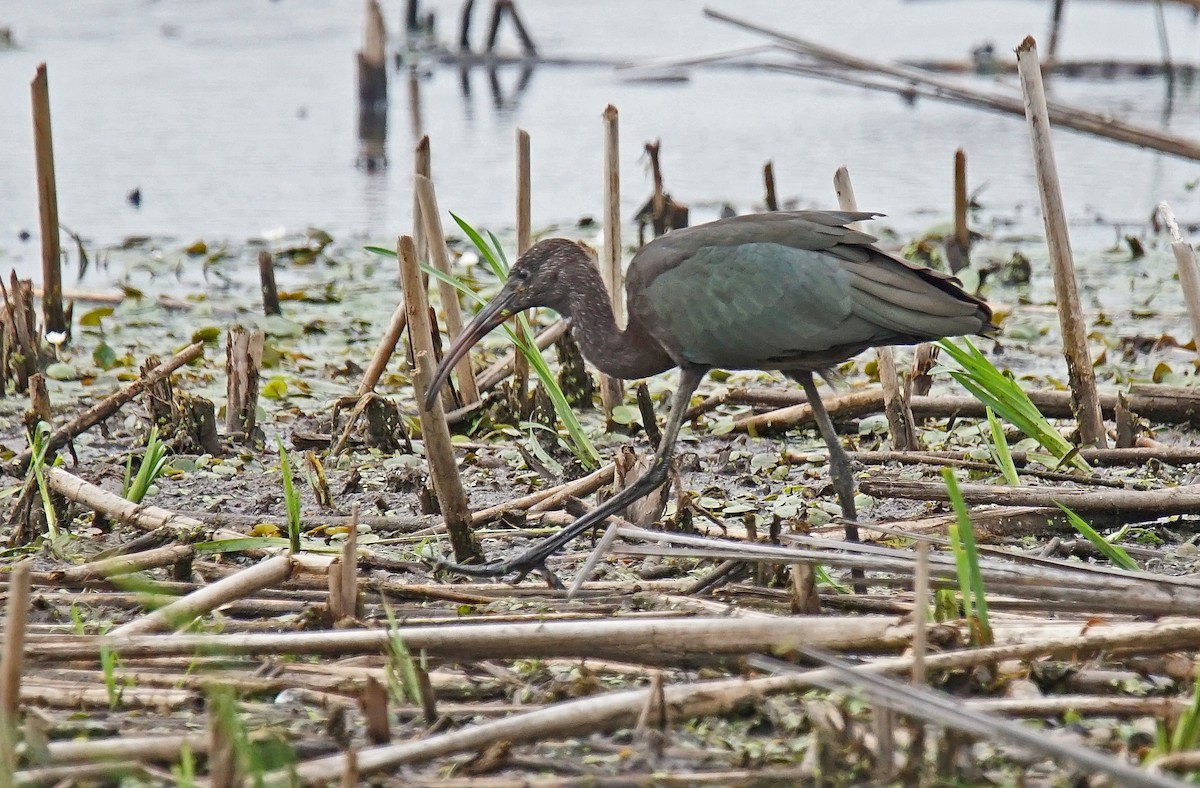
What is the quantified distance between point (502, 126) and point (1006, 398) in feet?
33.4

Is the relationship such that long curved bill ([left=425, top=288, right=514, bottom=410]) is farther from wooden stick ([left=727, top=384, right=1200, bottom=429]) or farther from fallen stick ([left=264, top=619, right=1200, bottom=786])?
fallen stick ([left=264, top=619, right=1200, bottom=786])

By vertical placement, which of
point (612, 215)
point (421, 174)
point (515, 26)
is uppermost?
point (515, 26)

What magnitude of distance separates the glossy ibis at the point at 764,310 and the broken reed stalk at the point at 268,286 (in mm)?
2990

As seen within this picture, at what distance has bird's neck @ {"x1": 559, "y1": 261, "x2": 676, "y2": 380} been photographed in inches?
177

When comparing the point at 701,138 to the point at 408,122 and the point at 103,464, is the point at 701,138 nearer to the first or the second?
the point at 408,122

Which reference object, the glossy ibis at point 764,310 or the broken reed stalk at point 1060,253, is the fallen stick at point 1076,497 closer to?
the glossy ibis at point 764,310

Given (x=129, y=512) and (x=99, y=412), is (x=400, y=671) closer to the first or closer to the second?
(x=129, y=512)

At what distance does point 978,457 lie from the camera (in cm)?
498

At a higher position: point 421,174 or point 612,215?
point 421,174

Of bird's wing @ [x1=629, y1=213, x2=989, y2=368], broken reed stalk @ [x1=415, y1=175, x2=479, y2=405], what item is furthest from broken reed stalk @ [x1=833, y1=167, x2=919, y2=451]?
broken reed stalk @ [x1=415, y1=175, x2=479, y2=405]

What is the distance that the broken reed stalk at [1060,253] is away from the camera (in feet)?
15.3

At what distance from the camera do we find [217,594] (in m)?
3.24

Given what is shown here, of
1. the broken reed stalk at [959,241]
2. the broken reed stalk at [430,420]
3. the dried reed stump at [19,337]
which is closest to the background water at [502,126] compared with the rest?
the broken reed stalk at [959,241]

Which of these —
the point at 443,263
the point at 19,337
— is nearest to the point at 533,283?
the point at 443,263
